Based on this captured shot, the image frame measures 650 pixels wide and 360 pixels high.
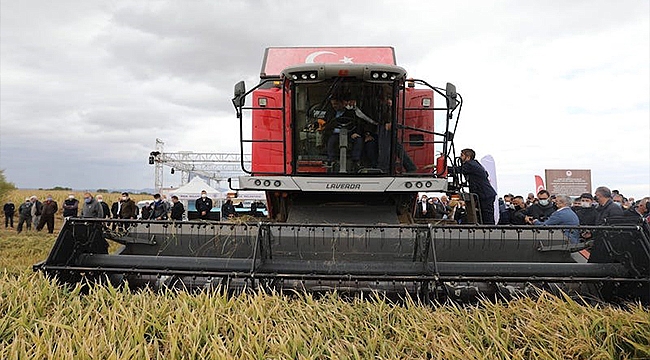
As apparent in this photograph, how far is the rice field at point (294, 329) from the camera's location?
8.09ft

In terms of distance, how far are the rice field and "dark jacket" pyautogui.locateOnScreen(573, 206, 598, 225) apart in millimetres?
5486

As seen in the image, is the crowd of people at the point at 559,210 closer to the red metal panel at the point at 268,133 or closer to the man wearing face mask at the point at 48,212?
the red metal panel at the point at 268,133

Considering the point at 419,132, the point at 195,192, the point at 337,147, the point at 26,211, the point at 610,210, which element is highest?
the point at 419,132

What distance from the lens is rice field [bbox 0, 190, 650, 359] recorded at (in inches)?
97.1

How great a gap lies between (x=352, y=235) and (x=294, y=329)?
71.9 inches

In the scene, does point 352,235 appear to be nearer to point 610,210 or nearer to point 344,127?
point 344,127

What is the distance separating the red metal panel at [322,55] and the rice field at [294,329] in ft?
14.3

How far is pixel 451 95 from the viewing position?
5469mm

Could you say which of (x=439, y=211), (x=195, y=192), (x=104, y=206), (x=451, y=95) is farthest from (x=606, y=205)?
(x=195, y=192)

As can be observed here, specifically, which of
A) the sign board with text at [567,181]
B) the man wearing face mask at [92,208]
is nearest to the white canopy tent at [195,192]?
the man wearing face mask at [92,208]

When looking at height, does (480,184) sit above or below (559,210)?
above

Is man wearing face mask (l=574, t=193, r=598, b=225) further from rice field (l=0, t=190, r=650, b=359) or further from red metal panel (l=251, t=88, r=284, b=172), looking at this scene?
rice field (l=0, t=190, r=650, b=359)

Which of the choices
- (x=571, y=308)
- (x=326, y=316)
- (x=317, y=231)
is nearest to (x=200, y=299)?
(x=326, y=316)

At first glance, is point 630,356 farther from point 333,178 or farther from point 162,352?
point 333,178
